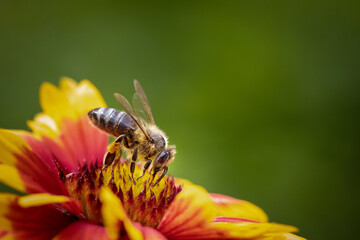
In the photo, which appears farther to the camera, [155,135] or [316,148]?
[316,148]

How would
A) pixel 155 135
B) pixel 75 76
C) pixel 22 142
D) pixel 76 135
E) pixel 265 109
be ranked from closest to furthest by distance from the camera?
1. pixel 22 142
2. pixel 155 135
3. pixel 76 135
4. pixel 265 109
5. pixel 75 76

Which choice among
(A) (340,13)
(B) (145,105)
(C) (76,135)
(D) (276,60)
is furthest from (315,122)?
(C) (76,135)

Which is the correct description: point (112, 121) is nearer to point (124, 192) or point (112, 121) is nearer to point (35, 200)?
point (124, 192)

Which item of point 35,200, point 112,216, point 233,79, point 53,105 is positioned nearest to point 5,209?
point 35,200

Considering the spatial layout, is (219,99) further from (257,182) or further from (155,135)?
(155,135)

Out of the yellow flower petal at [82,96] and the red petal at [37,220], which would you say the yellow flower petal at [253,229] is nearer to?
the red petal at [37,220]

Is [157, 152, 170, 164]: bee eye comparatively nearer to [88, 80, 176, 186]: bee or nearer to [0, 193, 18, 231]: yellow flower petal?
[88, 80, 176, 186]: bee

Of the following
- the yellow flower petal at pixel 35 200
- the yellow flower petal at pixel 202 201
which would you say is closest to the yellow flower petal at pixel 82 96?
the yellow flower petal at pixel 202 201

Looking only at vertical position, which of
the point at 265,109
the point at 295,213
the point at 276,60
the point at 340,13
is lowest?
the point at 295,213
